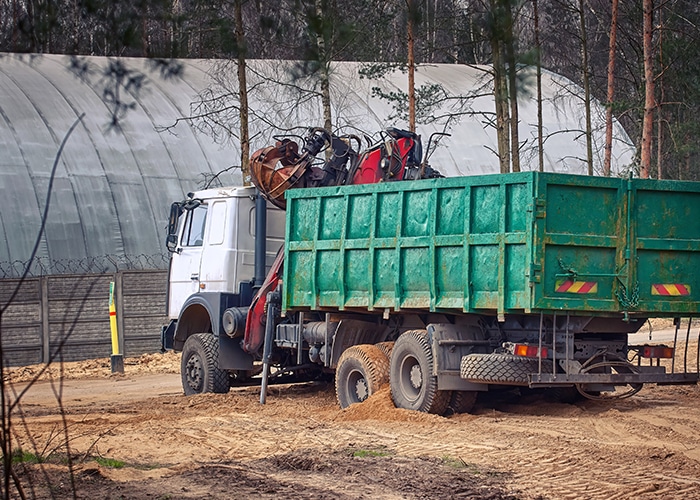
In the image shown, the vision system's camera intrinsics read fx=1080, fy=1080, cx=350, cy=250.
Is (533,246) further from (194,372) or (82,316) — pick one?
(82,316)

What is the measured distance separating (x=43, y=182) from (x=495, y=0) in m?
11.8

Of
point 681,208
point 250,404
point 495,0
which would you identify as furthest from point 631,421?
point 495,0

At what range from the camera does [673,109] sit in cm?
4762

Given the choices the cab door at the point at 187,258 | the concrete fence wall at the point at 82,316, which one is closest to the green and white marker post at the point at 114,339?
the concrete fence wall at the point at 82,316

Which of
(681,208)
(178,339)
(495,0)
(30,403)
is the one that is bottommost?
(30,403)

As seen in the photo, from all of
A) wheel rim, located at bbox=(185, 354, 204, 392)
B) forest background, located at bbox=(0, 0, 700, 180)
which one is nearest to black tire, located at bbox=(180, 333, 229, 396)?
wheel rim, located at bbox=(185, 354, 204, 392)

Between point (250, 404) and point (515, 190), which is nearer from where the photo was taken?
point (515, 190)

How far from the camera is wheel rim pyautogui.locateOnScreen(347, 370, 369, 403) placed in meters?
13.1

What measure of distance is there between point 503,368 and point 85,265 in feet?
51.8

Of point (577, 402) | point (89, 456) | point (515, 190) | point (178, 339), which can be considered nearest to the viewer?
point (89, 456)

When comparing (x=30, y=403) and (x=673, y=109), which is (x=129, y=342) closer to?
(x=30, y=403)

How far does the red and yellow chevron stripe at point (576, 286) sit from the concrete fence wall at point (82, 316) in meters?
12.6

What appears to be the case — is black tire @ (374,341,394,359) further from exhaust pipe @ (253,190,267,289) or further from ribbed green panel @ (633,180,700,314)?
ribbed green panel @ (633,180,700,314)

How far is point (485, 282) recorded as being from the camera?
444 inches
